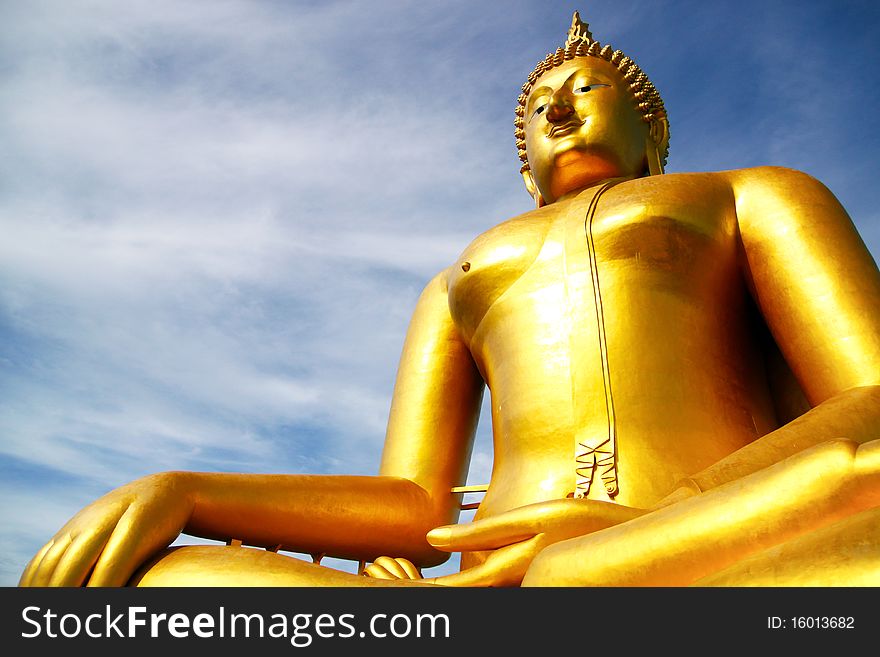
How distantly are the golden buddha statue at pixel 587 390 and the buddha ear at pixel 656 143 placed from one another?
1 cm

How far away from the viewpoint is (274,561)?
299cm

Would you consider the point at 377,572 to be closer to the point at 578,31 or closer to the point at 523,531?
the point at 523,531

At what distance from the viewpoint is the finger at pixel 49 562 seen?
3139 mm

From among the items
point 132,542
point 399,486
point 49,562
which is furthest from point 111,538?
point 399,486

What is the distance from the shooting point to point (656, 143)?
5.14 metres

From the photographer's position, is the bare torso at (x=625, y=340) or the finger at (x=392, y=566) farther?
the bare torso at (x=625, y=340)

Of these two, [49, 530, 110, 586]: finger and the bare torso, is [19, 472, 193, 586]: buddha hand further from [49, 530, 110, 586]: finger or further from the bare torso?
the bare torso

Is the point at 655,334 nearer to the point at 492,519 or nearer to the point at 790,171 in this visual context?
the point at 790,171

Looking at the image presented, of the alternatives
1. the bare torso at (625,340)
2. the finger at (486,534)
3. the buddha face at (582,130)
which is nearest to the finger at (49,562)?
the finger at (486,534)

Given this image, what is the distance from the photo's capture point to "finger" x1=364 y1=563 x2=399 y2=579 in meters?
3.64

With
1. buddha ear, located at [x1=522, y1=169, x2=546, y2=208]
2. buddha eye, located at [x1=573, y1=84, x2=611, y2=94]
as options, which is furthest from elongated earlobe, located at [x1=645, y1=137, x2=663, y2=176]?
buddha ear, located at [x1=522, y1=169, x2=546, y2=208]

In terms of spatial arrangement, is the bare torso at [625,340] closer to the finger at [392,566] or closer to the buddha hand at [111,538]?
the finger at [392,566]

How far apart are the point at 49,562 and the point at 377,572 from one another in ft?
3.87
